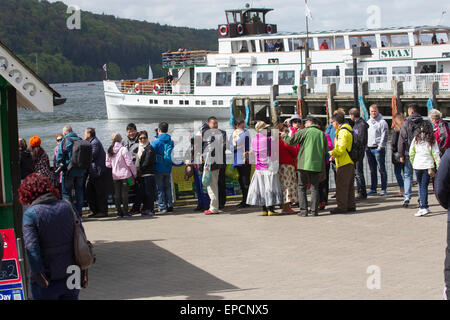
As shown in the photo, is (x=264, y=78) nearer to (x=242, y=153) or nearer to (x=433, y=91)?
(x=433, y=91)

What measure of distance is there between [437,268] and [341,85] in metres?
31.0

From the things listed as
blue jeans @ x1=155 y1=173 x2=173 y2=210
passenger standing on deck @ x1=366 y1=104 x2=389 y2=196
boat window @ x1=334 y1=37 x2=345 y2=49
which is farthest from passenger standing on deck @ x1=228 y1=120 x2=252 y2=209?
boat window @ x1=334 y1=37 x2=345 y2=49

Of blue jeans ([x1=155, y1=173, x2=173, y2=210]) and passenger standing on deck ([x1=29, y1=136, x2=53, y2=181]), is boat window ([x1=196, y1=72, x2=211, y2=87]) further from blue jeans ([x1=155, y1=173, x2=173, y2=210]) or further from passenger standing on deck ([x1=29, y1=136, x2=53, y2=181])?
passenger standing on deck ([x1=29, y1=136, x2=53, y2=181])

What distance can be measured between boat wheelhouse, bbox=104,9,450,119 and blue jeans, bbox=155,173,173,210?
84.5 ft

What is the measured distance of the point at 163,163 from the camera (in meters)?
13.1

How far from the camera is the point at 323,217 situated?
39.8 feet

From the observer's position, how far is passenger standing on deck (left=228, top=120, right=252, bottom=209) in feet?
42.4

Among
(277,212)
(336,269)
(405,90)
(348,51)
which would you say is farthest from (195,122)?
(336,269)

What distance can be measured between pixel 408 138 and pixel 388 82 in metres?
28.6

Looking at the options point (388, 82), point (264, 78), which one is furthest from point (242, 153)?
point (264, 78)

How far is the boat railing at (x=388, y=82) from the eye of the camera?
33.3 meters

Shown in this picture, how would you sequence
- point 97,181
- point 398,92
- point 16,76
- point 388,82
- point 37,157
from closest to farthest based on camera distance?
1. point 16,76
2. point 37,157
3. point 97,181
4. point 398,92
5. point 388,82

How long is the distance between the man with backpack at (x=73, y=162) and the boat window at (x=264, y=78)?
119ft
